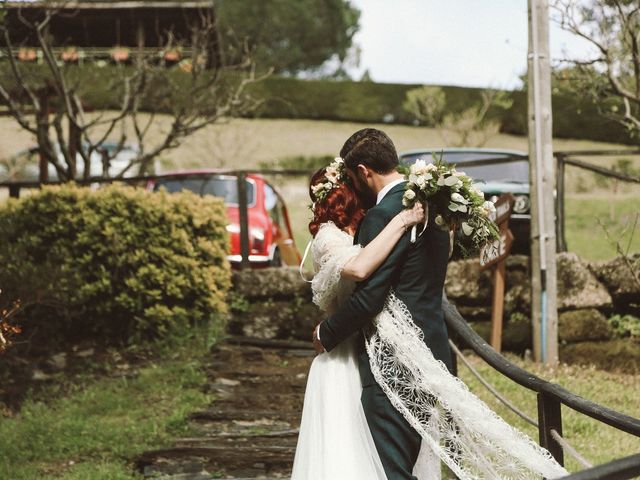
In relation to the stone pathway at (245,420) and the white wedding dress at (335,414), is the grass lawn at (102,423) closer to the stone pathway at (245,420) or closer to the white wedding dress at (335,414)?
the stone pathway at (245,420)

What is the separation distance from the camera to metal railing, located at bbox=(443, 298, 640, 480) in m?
2.43

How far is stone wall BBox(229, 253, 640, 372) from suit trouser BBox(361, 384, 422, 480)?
5970 millimetres

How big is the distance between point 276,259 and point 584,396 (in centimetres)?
482

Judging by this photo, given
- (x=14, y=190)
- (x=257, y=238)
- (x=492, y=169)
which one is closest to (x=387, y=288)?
(x=257, y=238)

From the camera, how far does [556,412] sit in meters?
3.65

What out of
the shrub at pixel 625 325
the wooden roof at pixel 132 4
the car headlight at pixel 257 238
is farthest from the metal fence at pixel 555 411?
the wooden roof at pixel 132 4

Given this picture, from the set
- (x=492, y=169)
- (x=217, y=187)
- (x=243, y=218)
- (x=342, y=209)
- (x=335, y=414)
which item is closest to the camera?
(x=335, y=414)

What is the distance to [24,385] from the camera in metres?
8.38

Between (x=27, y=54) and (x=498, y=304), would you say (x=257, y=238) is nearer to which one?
(x=498, y=304)

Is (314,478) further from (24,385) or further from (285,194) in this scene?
(285,194)

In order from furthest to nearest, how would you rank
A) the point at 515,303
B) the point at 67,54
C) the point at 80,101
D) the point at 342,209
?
the point at 67,54, the point at 80,101, the point at 515,303, the point at 342,209

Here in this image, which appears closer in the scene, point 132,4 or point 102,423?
point 102,423

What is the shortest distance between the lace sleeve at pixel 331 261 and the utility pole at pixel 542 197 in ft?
17.6

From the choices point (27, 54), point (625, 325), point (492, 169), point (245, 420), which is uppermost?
point (27, 54)
